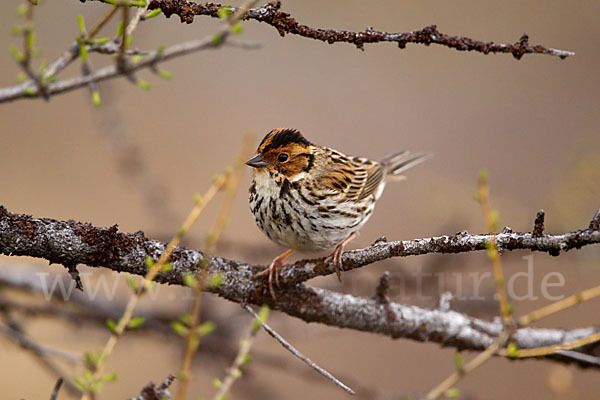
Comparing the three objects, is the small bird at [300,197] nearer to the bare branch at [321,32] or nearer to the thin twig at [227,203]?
the bare branch at [321,32]

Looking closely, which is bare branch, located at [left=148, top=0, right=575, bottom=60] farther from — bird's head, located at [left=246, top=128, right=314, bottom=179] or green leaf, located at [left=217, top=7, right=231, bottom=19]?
bird's head, located at [left=246, top=128, right=314, bottom=179]

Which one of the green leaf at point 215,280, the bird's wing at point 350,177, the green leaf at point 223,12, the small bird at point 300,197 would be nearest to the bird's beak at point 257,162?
the small bird at point 300,197

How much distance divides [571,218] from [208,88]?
655 cm

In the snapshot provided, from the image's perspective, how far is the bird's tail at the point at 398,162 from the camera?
17.5ft

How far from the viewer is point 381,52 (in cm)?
980

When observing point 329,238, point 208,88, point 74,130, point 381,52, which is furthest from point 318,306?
point 381,52

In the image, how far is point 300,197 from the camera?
3.76 m

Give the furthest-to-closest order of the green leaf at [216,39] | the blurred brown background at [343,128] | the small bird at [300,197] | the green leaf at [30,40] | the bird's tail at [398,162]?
1. the blurred brown background at [343,128]
2. the bird's tail at [398,162]
3. the small bird at [300,197]
4. the green leaf at [30,40]
5. the green leaf at [216,39]

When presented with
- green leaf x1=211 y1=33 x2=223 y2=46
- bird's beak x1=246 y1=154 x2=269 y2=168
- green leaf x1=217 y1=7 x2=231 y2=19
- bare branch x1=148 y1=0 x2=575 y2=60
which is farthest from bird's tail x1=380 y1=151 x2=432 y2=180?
green leaf x1=211 y1=33 x2=223 y2=46

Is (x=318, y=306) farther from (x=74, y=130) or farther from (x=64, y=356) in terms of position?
(x=74, y=130)

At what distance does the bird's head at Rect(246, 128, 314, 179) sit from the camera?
3.83m

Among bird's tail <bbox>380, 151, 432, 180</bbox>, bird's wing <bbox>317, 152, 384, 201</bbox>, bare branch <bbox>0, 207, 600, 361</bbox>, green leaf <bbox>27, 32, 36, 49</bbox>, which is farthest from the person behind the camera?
bird's tail <bbox>380, 151, 432, 180</bbox>

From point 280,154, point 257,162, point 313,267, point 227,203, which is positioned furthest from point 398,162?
point 227,203

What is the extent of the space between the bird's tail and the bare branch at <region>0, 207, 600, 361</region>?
2006 millimetres
